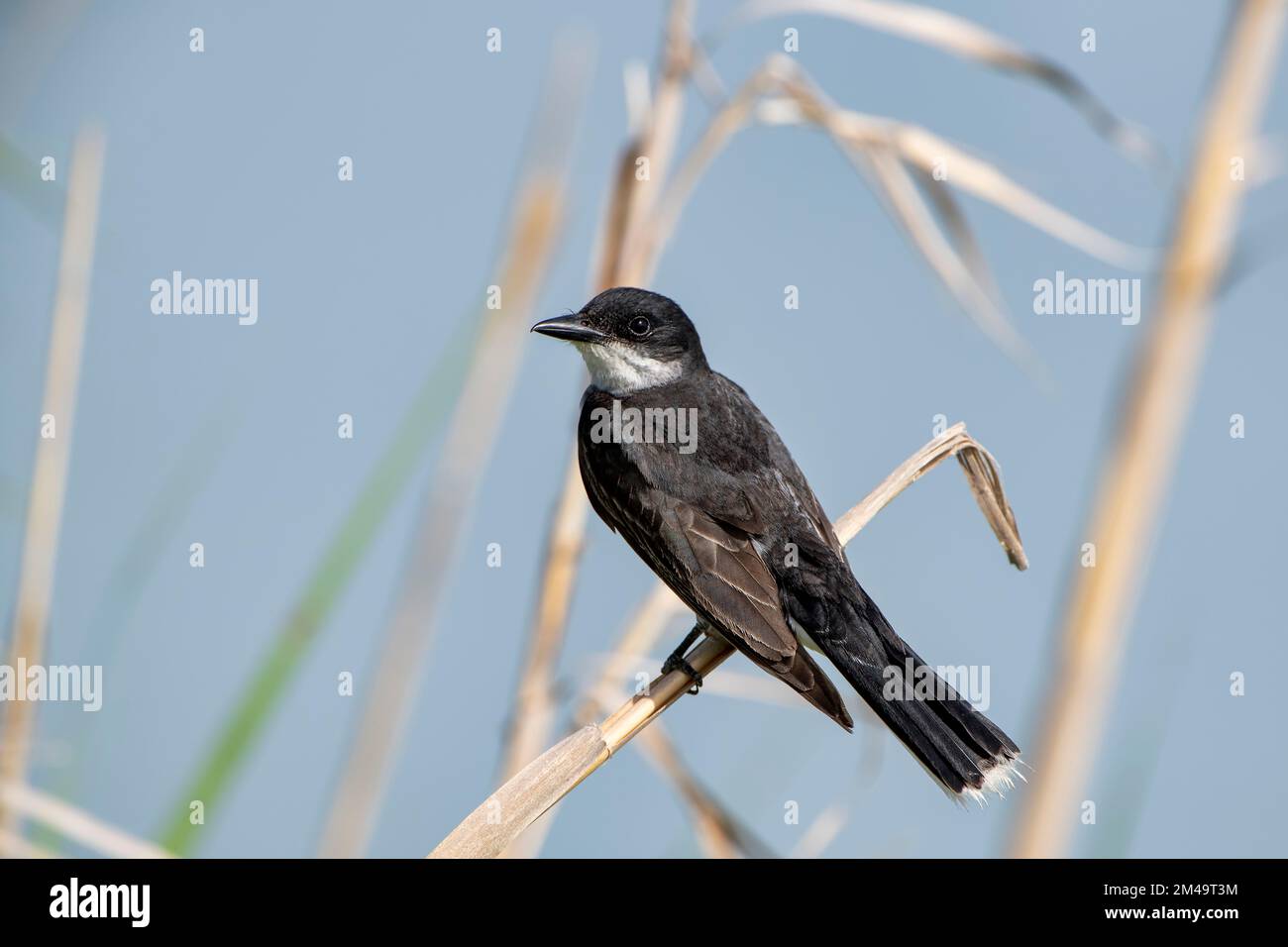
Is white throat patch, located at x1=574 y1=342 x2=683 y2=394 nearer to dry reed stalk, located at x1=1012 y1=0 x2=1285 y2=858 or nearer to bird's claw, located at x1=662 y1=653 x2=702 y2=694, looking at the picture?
bird's claw, located at x1=662 y1=653 x2=702 y2=694

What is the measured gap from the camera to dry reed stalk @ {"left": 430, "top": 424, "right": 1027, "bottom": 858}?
2.43m

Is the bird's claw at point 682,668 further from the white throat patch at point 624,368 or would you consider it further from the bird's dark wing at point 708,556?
the white throat patch at point 624,368

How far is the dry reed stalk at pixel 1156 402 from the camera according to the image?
287cm

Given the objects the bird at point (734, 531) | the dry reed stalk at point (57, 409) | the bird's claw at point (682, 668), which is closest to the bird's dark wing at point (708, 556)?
the bird at point (734, 531)

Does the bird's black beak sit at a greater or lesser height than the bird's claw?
greater

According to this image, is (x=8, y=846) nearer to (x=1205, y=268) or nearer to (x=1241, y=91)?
(x=1205, y=268)

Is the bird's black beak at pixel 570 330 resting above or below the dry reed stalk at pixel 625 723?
above

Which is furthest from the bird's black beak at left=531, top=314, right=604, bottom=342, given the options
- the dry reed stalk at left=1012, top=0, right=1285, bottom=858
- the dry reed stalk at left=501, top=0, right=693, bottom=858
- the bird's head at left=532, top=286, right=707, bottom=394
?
the dry reed stalk at left=1012, top=0, right=1285, bottom=858

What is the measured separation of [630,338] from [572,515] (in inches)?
42.0

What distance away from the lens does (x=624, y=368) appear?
452cm

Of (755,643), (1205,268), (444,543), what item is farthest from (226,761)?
(1205,268)

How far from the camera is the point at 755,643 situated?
3600 mm

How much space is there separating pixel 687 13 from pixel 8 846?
263 cm

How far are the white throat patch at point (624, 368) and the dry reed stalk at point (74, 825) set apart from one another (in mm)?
2273
